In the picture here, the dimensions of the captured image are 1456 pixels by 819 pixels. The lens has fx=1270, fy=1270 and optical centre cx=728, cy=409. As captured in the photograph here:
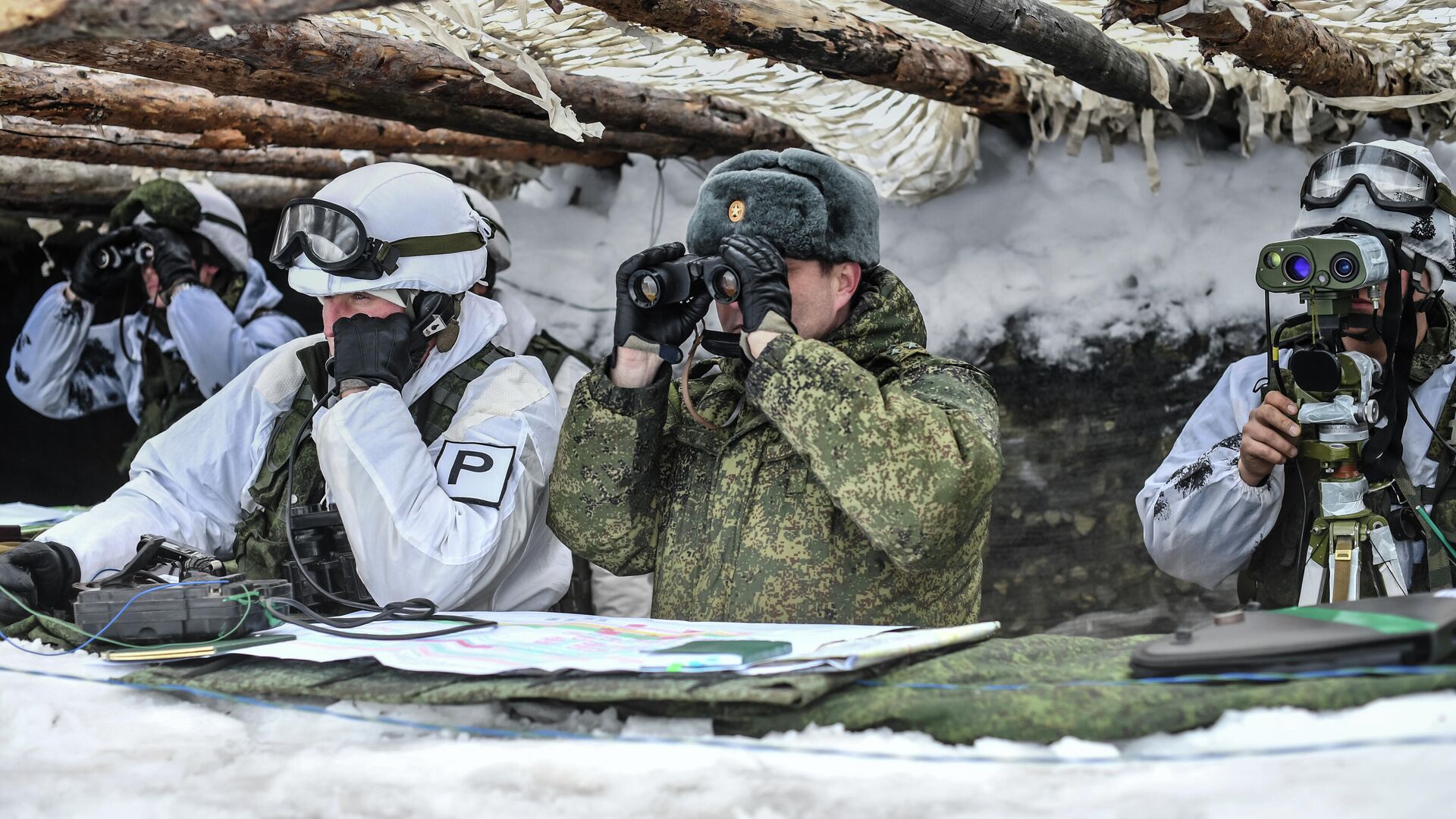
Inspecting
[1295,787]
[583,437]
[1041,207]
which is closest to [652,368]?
[583,437]

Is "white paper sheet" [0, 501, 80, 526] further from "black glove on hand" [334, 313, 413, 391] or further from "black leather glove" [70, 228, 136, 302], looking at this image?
"black glove on hand" [334, 313, 413, 391]

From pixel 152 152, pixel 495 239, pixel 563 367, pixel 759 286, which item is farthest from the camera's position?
pixel 152 152

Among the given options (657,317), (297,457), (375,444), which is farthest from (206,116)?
(657,317)

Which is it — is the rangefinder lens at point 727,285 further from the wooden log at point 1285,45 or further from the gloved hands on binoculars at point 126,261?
the gloved hands on binoculars at point 126,261

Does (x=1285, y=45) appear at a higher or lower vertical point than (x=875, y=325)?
higher

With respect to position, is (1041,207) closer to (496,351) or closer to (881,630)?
(496,351)

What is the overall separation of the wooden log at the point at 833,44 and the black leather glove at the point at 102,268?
102 inches

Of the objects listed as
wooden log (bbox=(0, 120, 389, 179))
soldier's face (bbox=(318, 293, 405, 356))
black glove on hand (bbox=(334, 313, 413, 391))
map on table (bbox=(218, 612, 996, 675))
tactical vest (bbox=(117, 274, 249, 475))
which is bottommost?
tactical vest (bbox=(117, 274, 249, 475))

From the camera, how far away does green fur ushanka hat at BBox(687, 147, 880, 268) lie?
204 centimetres

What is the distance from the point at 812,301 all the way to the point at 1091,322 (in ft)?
7.22

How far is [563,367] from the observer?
119 inches

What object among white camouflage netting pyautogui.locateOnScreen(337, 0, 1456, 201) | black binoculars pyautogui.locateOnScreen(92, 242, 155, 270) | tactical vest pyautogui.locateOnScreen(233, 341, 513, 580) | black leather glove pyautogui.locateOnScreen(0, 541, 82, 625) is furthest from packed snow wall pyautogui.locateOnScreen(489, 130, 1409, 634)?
black leather glove pyautogui.locateOnScreen(0, 541, 82, 625)

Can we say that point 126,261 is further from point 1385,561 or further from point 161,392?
point 1385,561

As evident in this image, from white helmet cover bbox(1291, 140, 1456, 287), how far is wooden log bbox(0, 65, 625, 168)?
8.01 ft
